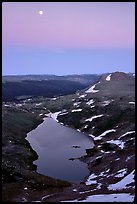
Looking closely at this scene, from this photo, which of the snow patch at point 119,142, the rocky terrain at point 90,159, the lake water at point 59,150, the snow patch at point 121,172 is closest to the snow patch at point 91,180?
the rocky terrain at point 90,159

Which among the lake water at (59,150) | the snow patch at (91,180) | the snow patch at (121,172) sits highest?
the lake water at (59,150)

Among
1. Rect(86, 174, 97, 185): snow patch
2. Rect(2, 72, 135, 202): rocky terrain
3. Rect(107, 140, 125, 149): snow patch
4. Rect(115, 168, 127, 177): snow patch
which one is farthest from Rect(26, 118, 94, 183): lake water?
Rect(115, 168, 127, 177): snow patch

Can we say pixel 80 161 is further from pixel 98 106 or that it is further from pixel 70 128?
pixel 98 106

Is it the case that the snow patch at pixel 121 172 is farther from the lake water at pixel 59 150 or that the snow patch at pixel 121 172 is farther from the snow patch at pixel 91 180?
the lake water at pixel 59 150

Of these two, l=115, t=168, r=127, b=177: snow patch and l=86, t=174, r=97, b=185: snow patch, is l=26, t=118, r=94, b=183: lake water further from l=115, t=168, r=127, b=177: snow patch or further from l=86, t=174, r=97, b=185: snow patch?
l=115, t=168, r=127, b=177: snow patch

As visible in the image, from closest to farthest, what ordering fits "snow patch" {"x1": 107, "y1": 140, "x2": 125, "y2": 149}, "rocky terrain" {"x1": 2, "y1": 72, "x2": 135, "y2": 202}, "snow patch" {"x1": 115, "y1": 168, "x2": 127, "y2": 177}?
"rocky terrain" {"x1": 2, "y1": 72, "x2": 135, "y2": 202} → "snow patch" {"x1": 115, "y1": 168, "x2": 127, "y2": 177} → "snow patch" {"x1": 107, "y1": 140, "x2": 125, "y2": 149}

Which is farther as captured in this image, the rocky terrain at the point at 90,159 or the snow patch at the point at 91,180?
the snow patch at the point at 91,180
